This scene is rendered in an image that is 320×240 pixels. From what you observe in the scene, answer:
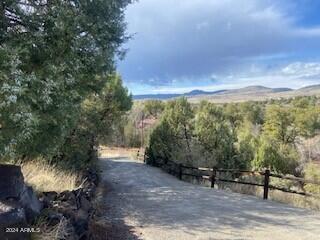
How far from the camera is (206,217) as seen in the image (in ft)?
36.5

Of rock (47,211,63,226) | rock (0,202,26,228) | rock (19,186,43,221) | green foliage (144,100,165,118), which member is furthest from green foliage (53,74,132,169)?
green foliage (144,100,165,118)

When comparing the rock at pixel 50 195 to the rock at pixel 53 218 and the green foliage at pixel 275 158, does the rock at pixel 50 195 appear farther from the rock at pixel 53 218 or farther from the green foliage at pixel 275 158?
the green foliage at pixel 275 158

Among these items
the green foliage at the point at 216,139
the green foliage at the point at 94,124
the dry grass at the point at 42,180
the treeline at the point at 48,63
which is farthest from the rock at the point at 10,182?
the green foliage at the point at 216,139

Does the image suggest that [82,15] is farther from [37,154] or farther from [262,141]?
[262,141]

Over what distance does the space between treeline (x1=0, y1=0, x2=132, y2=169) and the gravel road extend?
2.76 m

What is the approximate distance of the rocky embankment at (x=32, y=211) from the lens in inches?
227

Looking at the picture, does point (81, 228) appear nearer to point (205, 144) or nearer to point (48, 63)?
point (48, 63)

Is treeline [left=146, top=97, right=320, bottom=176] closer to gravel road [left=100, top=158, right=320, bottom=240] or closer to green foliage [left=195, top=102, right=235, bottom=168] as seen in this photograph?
green foliage [left=195, top=102, right=235, bottom=168]

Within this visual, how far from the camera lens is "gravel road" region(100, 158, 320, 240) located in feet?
30.6

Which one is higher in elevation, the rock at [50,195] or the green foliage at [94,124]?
the green foliage at [94,124]

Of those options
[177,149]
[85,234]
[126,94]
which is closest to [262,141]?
[177,149]

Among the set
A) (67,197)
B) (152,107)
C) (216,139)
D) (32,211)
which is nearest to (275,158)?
(216,139)

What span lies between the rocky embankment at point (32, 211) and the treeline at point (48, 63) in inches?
42.8

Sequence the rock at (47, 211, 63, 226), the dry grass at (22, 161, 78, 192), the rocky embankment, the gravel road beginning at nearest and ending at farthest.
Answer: the rocky embankment < the rock at (47, 211, 63, 226) < the gravel road < the dry grass at (22, 161, 78, 192)
